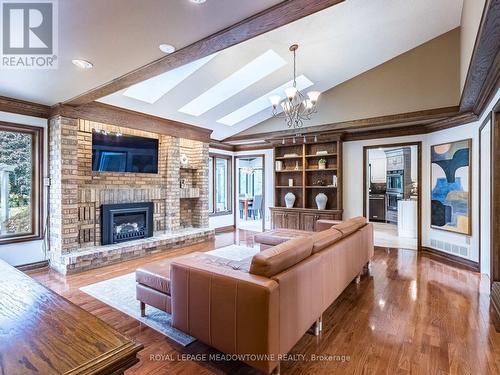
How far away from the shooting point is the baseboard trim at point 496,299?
2693 millimetres

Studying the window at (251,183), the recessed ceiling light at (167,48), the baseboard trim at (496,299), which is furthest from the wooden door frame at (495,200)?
the window at (251,183)

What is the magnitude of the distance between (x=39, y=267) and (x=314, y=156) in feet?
19.3

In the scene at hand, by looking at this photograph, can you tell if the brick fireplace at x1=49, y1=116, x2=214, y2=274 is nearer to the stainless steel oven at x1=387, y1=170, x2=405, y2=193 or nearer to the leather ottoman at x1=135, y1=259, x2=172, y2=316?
the leather ottoman at x1=135, y1=259, x2=172, y2=316

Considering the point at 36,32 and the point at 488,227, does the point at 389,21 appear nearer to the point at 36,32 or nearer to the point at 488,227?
→ the point at 488,227

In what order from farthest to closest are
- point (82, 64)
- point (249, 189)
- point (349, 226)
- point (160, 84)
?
point (249, 189), point (160, 84), point (349, 226), point (82, 64)

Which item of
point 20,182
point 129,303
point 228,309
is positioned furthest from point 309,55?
point 20,182

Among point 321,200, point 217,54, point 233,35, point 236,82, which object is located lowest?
point 321,200

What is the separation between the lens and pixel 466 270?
430cm

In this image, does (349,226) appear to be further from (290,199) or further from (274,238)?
(290,199)

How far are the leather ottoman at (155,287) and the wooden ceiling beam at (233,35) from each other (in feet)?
7.08

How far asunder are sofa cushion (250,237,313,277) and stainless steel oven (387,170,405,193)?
7.95m

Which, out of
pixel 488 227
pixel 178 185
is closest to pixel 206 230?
pixel 178 185

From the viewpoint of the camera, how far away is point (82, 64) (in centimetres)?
296

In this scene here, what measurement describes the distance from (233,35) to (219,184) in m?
5.87
